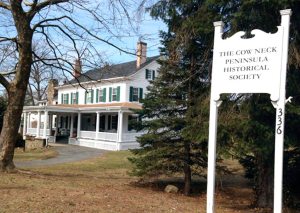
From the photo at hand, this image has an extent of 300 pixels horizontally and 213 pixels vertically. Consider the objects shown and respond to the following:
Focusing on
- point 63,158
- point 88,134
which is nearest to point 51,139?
point 88,134

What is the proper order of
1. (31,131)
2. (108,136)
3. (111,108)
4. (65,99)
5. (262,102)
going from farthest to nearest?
(65,99) < (31,131) < (108,136) < (111,108) < (262,102)

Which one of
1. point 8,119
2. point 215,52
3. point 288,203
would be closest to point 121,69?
point 8,119

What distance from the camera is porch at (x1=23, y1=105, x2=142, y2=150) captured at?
1326 inches

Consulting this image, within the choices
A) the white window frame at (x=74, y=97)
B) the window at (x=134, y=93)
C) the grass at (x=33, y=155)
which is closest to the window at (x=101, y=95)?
the window at (x=134, y=93)

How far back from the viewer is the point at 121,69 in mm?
39656

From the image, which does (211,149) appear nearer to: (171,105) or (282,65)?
(282,65)

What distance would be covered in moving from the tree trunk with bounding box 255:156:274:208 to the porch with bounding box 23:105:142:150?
17169 mm

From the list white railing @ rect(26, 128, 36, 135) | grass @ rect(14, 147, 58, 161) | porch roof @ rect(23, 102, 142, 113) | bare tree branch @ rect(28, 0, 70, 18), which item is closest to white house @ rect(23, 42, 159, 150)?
porch roof @ rect(23, 102, 142, 113)

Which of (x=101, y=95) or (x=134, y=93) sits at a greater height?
(x=134, y=93)

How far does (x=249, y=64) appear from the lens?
660cm

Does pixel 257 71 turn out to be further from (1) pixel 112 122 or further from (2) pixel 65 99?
(2) pixel 65 99

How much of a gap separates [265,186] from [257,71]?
19.0 feet

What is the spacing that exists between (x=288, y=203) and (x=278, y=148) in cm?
668

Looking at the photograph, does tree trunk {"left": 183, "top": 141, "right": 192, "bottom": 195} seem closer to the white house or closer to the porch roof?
the white house
